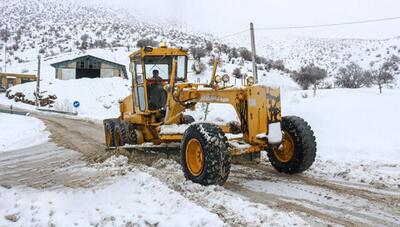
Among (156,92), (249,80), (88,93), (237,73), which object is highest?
(237,73)

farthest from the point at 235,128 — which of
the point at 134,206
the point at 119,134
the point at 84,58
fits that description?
the point at 84,58

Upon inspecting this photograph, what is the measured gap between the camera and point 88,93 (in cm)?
4050

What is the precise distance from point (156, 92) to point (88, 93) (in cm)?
3114

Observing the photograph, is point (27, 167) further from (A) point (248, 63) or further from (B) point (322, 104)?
(A) point (248, 63)

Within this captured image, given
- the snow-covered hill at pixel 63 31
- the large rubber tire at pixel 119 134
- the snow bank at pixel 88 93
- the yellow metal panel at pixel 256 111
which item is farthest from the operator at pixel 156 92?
the snow-covered hill at pixel 63 31

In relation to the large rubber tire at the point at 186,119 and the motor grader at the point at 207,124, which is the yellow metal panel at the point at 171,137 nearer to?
the motor grader at the point at 207,124

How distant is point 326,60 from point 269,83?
46590 mm

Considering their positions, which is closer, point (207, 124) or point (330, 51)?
point (207, 124)

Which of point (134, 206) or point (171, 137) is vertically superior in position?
point (171, 137)

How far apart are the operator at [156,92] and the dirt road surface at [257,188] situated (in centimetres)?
129

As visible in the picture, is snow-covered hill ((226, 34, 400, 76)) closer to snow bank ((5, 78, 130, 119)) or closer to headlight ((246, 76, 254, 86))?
snow bank ((5, 78, 130, 119))

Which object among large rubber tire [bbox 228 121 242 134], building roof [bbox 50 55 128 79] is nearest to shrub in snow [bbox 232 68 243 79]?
building roof [bbox 50 55 128 79]

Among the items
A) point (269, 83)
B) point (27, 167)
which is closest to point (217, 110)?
point (27, 167)

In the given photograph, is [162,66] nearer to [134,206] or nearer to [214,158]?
[214,158]
